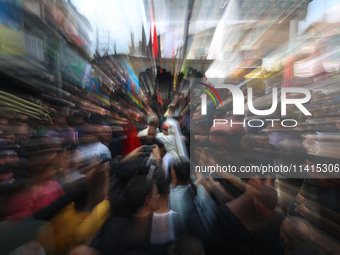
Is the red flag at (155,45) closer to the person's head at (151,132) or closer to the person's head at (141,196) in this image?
the person's head at (151,132)

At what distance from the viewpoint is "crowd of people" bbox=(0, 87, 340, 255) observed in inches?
33.2

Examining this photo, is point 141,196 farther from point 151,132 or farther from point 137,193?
point 151,132

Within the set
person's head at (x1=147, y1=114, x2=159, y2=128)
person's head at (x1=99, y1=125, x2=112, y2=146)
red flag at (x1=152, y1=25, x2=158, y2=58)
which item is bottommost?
person's head at (x1=99, y1=125, x2=112, y2=146)

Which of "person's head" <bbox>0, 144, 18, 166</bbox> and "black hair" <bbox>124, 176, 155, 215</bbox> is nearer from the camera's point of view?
"black hair" <bbox>124, 176, 155, 215</bbox>

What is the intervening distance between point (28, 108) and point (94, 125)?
0.58m

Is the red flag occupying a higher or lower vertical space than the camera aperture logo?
higher

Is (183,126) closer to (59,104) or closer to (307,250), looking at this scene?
(307,250)

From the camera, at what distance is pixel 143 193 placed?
1.02 metres

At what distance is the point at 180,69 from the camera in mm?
1944

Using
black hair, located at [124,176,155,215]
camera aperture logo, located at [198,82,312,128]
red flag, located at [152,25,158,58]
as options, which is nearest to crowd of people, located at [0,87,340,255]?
black hair, located at [124,176,155,215]

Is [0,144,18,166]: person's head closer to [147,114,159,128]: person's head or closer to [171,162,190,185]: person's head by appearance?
[147,114,159,128]: person's head

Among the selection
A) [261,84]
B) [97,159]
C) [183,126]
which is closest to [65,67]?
[97,159]

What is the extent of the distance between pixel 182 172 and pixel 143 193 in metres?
0.48

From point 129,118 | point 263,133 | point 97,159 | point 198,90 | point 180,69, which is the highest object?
point 180,69
